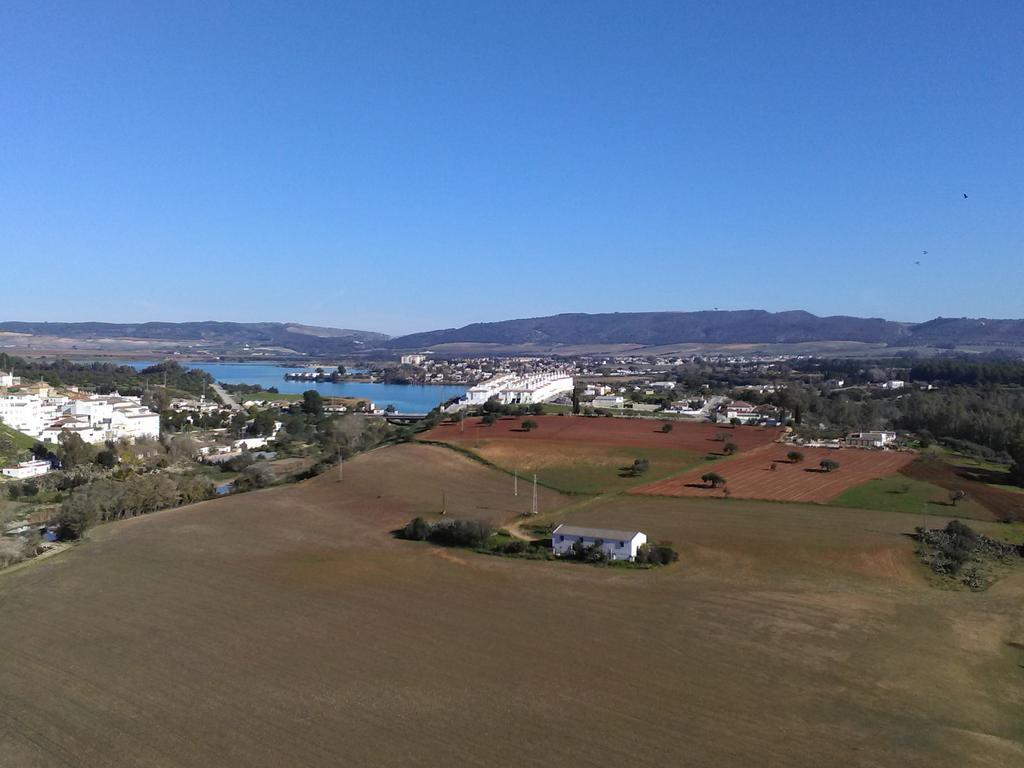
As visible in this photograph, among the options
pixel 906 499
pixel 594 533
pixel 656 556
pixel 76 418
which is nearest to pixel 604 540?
pixel 594 533

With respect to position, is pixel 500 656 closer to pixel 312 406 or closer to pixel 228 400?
pixel 312 406

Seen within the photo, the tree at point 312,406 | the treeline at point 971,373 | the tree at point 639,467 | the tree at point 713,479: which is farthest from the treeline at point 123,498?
the treeline at point 971,373

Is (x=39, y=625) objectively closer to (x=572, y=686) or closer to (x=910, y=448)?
(x=572, y=686)

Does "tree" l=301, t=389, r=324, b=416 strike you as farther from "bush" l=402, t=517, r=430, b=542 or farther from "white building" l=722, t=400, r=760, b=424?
"bush" l=402, t=517, r=430, b=542

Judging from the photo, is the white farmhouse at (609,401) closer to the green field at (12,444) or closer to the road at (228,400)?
the road at (228,400)

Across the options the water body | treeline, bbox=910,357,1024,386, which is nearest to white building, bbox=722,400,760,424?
the water body

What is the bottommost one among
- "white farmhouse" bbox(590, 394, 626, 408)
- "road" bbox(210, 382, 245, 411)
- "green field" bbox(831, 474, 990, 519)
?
"road" bbox(210, 382, 245, 411)
